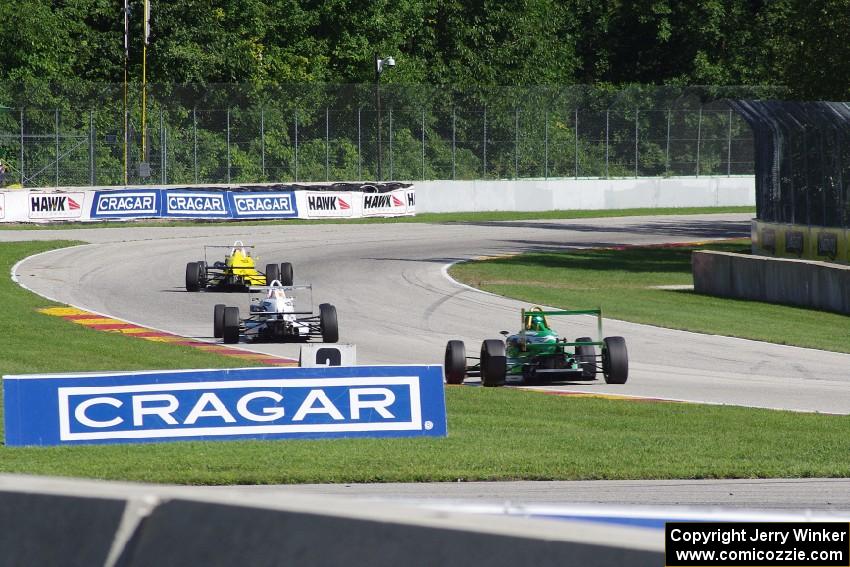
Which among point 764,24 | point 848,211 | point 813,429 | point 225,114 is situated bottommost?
point 813,429

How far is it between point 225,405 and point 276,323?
7783 millimetres

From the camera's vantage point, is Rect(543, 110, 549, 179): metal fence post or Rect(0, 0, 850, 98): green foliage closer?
Rect(543, 110, 549, 179): metal fence post

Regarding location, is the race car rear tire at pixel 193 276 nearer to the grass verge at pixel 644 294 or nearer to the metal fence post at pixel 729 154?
the grass verge at pixel 644 294

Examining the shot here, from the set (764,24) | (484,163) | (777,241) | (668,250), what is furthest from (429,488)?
(764,24)

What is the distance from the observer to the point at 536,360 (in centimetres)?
1595

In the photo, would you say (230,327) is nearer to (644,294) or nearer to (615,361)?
(615,361)

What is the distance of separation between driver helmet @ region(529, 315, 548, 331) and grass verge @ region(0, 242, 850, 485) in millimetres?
1382

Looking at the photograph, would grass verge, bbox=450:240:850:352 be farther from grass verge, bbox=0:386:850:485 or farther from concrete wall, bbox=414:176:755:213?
concrete wall, bbox=414:176:755:213

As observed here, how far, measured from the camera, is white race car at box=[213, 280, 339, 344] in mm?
19203

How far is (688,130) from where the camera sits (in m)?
59.5

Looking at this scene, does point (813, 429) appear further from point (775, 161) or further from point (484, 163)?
point (484, 163)

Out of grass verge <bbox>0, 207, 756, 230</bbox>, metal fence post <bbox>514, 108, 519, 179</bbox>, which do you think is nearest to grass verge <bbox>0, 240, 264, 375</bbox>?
grass verge <bbox>0, 207, 756, 230</bbox>

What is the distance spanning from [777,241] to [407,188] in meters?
20.4

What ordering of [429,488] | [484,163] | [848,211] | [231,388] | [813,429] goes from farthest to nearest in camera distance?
[484,163] → [848,211] → [813,429] → [231,388] → [429,488]
